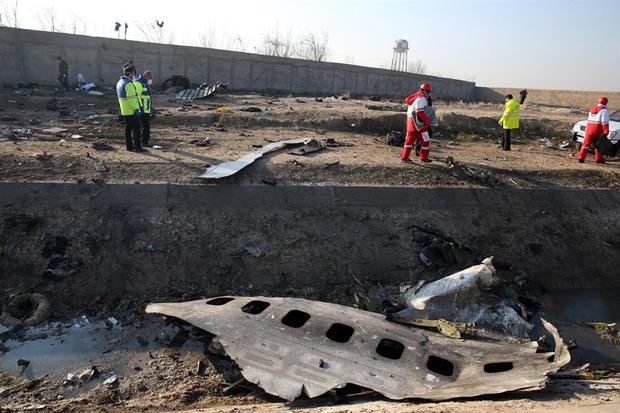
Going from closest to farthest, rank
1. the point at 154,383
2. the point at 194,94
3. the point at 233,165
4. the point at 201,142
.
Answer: the point at 154,383, the point at 233,165, the point at 201,142, the point at 194,94

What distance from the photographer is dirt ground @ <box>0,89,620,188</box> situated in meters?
7.80

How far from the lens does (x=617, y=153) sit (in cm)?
1212

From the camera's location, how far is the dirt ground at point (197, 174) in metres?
4.25

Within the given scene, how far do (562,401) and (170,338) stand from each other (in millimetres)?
4045

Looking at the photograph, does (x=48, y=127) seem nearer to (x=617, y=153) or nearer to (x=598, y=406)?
(x=598, y=406)

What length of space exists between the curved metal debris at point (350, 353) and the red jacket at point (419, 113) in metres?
4.81

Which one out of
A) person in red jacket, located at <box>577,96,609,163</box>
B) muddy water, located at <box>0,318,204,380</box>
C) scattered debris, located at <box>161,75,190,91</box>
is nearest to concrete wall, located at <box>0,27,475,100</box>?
scattered debris, located at <box>161,75,190,91</box>

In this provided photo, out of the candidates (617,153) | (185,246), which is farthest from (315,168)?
(617,153)

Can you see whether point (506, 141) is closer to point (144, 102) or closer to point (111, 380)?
point (144, 102)

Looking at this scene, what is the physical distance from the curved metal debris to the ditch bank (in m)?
1.26

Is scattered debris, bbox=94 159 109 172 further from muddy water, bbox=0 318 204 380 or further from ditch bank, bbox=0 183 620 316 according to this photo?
muddy water, bbox=0 318 204 380

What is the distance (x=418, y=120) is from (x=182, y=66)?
19.8 metres

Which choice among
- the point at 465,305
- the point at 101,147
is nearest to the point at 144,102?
the point at 101,147

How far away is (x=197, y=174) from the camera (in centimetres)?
774
